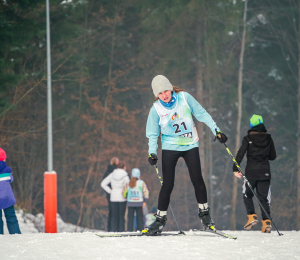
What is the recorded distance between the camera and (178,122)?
543cm

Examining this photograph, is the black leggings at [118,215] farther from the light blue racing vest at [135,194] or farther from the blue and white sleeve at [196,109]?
the blue and white sleeve at [196,109]

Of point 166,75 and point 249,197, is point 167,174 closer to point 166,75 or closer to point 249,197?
point 249,197

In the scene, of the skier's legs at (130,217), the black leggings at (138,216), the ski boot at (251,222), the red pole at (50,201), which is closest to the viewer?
the ski boot at (251,222)

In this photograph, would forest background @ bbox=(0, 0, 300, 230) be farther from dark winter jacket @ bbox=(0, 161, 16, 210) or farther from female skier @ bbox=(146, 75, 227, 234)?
female skier @ bbox=(146, 75, 227, 234)

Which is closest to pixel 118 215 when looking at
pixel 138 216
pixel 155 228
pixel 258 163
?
pixel 138 216

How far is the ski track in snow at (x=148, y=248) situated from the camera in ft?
13.6

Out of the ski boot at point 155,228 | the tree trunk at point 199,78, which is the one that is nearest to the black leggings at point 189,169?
the ski boot at point 155,228

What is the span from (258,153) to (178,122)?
5.64 feet

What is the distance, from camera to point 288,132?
2750cm

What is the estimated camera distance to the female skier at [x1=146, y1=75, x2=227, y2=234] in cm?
543

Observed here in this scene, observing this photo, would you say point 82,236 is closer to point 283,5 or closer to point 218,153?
point 283,5

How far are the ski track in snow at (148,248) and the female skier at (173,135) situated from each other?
1.34 ft

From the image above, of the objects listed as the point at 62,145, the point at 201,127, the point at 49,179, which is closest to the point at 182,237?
the point at 49,179

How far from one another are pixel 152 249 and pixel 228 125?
25.9 m
